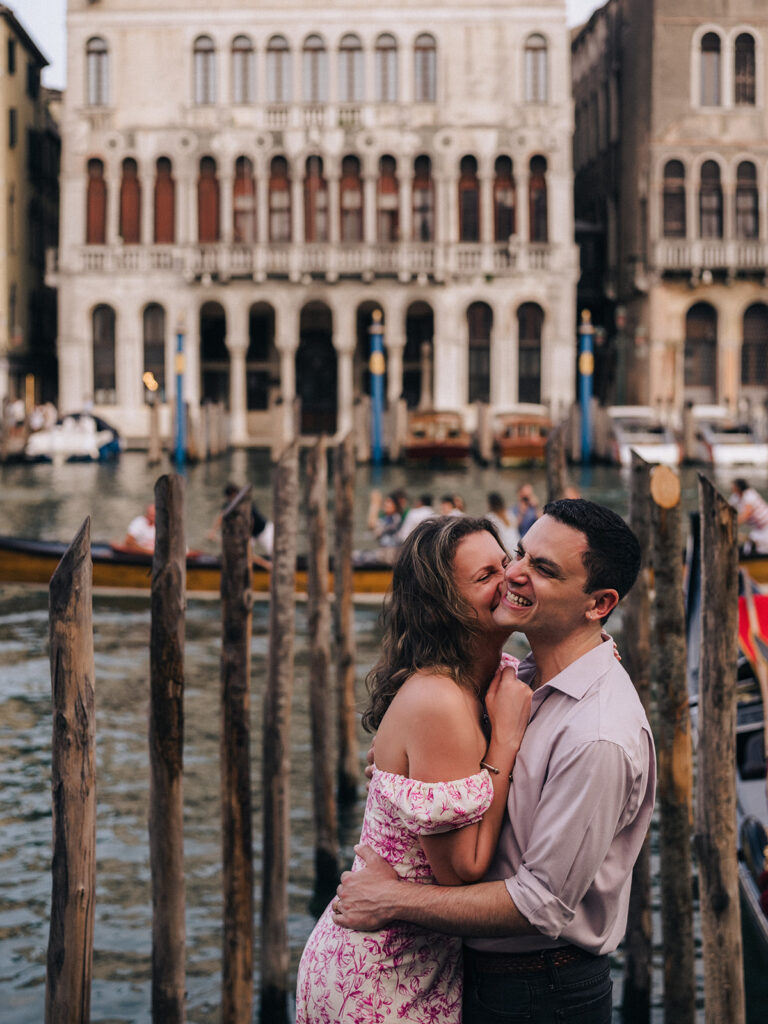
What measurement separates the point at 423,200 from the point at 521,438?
791 centimetres

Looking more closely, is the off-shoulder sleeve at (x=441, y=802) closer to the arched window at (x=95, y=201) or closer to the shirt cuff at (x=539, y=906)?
the shirt cuff at (x=539, y=906)

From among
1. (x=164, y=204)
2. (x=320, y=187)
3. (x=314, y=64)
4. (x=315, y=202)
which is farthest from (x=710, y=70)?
(x=164, y=204)

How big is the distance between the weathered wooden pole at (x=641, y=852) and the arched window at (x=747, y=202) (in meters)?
27.6

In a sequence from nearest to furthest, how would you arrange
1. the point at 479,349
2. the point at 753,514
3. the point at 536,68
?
the point at 753,514, the point at 536,68, the point at 479,349

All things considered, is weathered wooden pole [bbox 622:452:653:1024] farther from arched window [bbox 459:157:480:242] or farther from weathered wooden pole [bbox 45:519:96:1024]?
arched window [bbox 459:157:480:242]

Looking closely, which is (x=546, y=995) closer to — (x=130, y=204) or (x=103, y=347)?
(x=103, y=347)

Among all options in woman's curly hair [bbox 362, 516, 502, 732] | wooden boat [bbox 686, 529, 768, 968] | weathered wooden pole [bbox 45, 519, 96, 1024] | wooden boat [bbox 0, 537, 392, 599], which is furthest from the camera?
wooden boat [bbox 0, 537, 392, 599]

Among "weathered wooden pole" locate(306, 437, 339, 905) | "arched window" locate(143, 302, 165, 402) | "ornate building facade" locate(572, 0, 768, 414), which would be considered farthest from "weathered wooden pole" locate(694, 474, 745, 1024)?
"arched window" locate(143, 302, 165, 402)

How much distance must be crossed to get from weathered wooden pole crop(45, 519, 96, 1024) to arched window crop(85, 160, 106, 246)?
98.9 ft

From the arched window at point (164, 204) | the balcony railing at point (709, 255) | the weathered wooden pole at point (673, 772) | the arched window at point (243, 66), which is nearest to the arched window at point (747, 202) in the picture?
the balcony railing at point (709, 255)

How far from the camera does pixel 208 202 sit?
3234cm

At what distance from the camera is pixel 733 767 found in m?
4.48

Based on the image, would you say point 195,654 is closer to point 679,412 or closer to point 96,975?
point 96,975

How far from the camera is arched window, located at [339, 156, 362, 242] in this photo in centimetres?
3228
